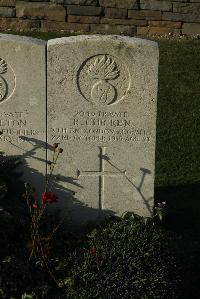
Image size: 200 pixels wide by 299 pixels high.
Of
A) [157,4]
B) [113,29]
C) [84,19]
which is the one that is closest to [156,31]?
[157,4]

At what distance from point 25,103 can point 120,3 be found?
245 inches

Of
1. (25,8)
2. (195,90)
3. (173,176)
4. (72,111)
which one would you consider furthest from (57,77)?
(25,8)

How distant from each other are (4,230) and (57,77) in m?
1.34

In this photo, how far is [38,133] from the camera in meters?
5.35

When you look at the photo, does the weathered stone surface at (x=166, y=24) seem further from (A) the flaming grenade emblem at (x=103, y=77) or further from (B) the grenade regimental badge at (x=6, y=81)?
(B) the grenade regimental badge at (x=6, y=81)

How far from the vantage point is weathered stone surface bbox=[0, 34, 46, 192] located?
516 cm

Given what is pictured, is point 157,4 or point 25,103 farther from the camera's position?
point 157,4

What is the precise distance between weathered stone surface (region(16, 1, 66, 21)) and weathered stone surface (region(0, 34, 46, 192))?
6054 mm

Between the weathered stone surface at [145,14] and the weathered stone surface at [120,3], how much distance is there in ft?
0.34

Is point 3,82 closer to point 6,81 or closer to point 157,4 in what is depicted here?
point 6,81

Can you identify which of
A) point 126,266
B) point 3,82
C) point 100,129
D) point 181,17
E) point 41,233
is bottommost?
point 126,266

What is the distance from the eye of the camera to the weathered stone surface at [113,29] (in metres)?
11.1

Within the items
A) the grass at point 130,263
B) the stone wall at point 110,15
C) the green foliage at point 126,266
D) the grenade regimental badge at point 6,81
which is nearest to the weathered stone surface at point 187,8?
the stone wall at point 110,15

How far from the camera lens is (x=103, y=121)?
5332 mm
